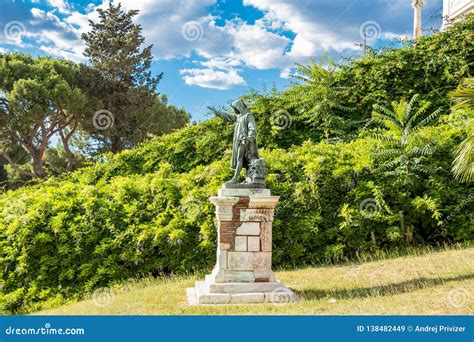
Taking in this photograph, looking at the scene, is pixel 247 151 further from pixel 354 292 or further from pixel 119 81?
pixel 119 81

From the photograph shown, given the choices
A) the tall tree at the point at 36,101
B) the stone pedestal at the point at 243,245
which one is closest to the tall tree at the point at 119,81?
the tall tree at the point at 36,101

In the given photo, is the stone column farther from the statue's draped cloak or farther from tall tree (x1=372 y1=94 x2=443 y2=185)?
the statue's draped cloak

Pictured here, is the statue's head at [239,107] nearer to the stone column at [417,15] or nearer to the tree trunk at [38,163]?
the stone column at [417,15]

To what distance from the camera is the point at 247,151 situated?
6863mm

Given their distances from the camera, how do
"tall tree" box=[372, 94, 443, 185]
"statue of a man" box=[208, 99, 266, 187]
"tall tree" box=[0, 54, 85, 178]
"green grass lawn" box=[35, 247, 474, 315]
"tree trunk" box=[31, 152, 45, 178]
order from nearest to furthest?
"green grass lawn" box=[35, 247, 474, 315] → "statue of a man" box=[208, 99, 266, 187] → "tall tree" box=[372, 94, 443, 185] → "tall tree" box=[0, 54, 85, 178] → "tree trunk" box=[31, 152, 45, 178]

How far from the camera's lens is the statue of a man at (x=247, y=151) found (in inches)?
263

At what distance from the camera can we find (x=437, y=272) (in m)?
6.92

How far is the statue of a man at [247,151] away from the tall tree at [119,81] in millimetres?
16963

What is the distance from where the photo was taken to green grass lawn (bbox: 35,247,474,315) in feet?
17.9

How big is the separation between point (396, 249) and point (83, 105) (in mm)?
17132

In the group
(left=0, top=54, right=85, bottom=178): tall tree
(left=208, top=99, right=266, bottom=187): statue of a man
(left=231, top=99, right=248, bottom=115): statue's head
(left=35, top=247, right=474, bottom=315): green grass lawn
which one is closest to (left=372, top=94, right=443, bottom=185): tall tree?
(left=35, top=247, right=474, bottom=315): green grass lawn

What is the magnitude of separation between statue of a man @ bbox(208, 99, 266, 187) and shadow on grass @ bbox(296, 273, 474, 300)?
1.85 metres

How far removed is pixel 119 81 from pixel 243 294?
19.3 m

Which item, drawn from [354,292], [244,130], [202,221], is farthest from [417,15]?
[354,292]
